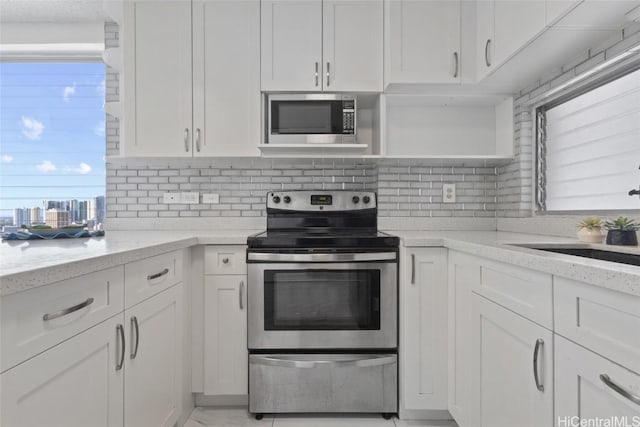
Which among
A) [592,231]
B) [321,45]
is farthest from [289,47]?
[592,231]

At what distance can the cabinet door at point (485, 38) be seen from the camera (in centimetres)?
191

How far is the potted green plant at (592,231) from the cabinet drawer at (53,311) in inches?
71.2

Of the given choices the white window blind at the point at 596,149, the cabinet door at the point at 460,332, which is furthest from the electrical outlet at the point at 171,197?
the white window blind at the point at 596,149

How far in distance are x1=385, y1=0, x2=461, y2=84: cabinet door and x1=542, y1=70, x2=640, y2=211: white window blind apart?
2.18ft

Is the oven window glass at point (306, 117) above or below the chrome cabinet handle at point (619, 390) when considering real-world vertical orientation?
above

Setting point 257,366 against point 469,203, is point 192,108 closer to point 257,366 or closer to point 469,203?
point 257,366

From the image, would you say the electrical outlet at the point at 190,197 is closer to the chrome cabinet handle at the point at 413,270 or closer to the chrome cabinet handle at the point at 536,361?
the chrome cabinet handle at the point at 413,270

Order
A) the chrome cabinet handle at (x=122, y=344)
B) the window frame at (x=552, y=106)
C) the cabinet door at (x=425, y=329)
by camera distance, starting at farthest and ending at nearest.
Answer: the cabinet door at (x=425, y=329)
the window frame at (x=552, y=106)
the chrome cabinet handle at (x=122, y=344)

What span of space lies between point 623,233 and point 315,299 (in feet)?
4.35

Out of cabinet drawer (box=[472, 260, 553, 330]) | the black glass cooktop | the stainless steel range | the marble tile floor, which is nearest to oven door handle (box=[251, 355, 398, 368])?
the stainless steel range

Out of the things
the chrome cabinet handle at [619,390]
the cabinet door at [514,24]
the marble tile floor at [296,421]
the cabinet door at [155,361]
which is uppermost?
the cabinet door at [514,24]

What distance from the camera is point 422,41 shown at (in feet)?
7.00

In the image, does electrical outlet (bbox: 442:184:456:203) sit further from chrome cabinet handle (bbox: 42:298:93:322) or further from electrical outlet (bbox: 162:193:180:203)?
chrome cabinet handle (bbox: 42:298:93:322)

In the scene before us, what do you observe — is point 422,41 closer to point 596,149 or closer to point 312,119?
point 312,119
